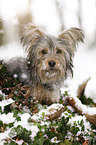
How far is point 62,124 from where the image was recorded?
7.01ft

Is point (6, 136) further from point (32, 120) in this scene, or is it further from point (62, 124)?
point (62, 124)

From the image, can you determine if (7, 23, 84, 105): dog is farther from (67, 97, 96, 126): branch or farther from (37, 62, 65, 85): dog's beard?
(67, 97, 96, 126): branch

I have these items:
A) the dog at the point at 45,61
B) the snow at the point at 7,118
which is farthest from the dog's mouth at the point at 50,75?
the snow at the point at 7,118

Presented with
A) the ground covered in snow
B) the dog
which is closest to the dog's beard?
the dog

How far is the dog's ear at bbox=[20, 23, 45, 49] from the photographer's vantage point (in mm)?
3590

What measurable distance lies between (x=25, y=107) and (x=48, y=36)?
1687mm

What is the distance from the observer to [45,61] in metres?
3.36

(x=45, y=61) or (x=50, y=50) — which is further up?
(x=50, y=50)

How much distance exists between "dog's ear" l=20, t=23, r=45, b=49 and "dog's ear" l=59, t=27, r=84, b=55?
511 mm

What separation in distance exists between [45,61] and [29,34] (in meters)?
0.74

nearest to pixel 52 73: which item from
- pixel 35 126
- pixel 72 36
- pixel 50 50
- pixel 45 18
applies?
pixel 50 50

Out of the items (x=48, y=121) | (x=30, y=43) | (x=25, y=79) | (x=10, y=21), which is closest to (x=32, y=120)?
(x=48, y=121)

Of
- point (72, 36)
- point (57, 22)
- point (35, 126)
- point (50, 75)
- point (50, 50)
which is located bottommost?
point (35, 126)

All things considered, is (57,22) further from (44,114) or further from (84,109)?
(44,114)
